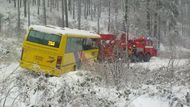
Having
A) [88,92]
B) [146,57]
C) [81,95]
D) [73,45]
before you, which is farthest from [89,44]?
[81,95]

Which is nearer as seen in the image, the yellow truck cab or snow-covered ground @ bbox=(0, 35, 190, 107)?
snow-covered ground @ bbox=(0, 35, 190, 107)

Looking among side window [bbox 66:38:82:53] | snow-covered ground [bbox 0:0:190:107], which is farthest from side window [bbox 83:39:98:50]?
snow-covered ground [bbox 0:0:190:107]

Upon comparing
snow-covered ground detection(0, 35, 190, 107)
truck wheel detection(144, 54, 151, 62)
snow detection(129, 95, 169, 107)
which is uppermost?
snow-covered ground detection(0, 35, 190, 107)

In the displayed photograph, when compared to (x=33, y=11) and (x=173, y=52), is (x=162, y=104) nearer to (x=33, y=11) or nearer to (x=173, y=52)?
(x=173, y=52)

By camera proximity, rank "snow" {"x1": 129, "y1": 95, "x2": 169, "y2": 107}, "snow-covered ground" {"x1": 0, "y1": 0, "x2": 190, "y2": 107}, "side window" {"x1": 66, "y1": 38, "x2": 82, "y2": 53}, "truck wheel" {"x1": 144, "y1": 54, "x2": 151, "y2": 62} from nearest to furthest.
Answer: "snow-covered ground" {"x1": 0, "y1": 0, "x2": 190, "y2": 107}
"snow" {"x1": 129, "y1": 95, "x2": 169, "y2": 107}
"side window" {"x1": 66, "y1": 38, "x2": 82, "y2": 53}
"truck wheel" {"x1": 144, "y1": 54, "x2": 151, "y2": 62}

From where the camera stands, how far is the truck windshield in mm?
16539

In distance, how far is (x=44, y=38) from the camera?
1675 cm

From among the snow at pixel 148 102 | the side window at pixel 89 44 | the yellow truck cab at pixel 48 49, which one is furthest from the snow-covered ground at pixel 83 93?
the side window at pixel 89 44

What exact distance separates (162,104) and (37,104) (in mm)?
2831

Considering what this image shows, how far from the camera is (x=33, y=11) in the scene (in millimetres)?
63281

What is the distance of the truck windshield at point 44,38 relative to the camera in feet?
54.3

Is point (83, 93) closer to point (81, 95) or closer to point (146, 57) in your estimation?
point (81, 95)

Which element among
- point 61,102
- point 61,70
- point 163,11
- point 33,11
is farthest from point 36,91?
point 33,11

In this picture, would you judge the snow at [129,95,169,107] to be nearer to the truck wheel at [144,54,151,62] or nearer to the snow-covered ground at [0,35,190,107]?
the snow-covered ground at [0,35,190,107]
